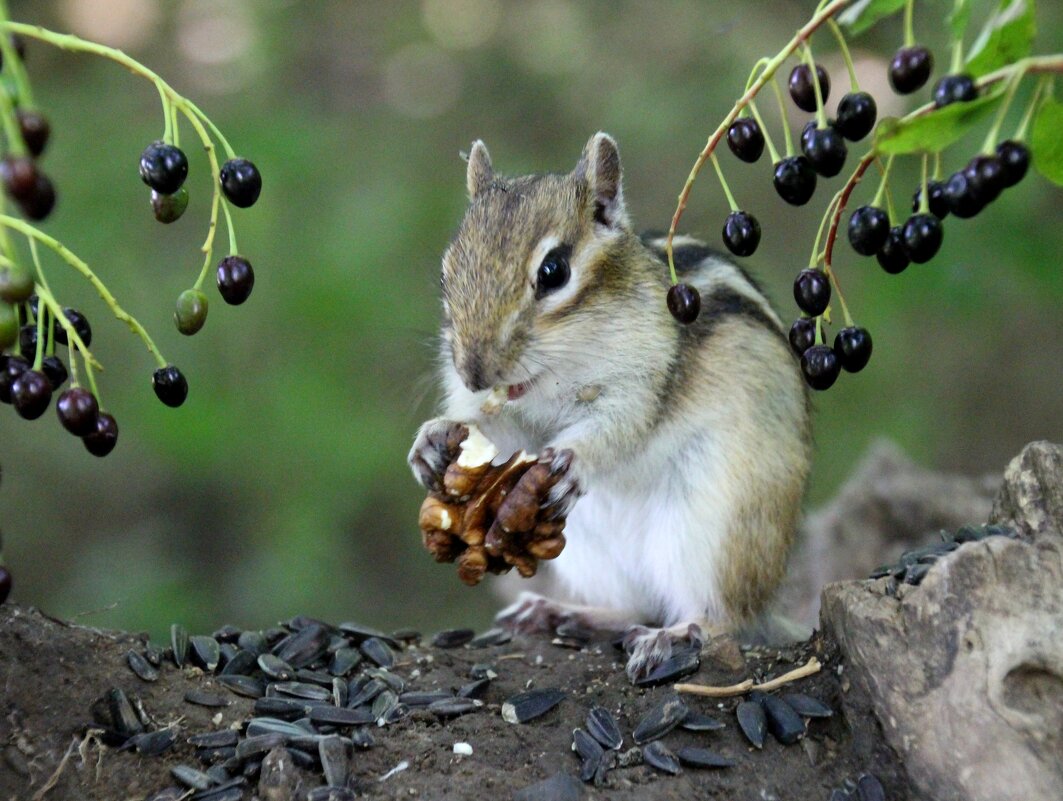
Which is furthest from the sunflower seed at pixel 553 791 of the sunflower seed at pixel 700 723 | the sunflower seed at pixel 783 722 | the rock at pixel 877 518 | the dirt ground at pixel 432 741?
the rock at pixel 877 518

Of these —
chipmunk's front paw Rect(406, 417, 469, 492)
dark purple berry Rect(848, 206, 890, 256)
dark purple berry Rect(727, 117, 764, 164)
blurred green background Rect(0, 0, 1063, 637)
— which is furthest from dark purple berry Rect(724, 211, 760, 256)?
blurred green background Rect(0, 0, 1063, 637)

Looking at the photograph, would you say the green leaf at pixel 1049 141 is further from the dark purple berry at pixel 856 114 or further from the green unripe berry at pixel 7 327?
the green unripe berry at pixel 7 327

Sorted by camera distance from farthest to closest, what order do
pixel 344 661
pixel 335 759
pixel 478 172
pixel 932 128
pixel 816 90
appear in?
pixel 478 172, pixel 344 661, pixel 335 759, pixel 816 90, pixel 932 128

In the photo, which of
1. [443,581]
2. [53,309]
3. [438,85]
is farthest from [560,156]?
[53,309]

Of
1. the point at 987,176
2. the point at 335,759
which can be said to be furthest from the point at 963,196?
the point at 335,759

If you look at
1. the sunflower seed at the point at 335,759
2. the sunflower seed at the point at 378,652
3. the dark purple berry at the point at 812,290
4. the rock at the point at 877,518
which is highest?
the dark purple berry at the point at 812,290

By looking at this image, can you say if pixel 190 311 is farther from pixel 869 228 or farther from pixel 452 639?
pixel 452 639
